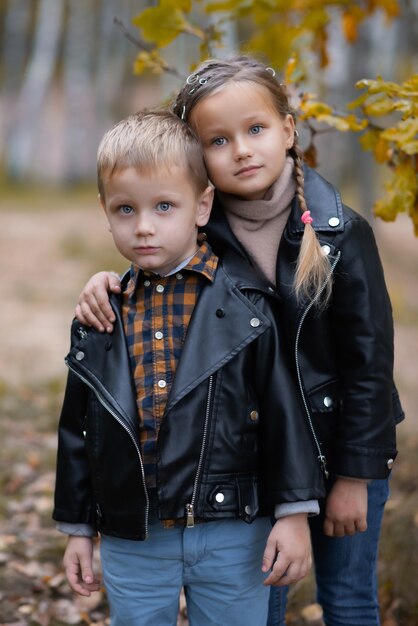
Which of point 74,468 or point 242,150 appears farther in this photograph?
point 74,468

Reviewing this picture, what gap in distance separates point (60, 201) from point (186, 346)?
15.6 metres

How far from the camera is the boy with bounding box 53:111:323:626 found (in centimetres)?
196

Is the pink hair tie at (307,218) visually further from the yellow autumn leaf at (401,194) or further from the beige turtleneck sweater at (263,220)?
the yellow autumn leaf at (401,194)

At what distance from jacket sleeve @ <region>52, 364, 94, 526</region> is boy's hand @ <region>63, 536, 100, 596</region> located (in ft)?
0.23

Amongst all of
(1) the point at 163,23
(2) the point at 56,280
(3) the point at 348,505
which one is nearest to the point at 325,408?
(3) the point at 348,505

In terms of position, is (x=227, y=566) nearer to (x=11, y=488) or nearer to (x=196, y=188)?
(x=196, y=188)

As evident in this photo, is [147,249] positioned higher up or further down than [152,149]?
further down

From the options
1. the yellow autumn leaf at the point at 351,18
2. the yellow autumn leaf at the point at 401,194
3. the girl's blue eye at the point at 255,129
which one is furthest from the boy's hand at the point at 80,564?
the yellow autumn leaf at the point at 351,18

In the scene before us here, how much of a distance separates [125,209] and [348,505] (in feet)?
3.31

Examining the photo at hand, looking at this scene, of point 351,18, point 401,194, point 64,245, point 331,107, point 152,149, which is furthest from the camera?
point 64,245

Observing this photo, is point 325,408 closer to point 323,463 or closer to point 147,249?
point 323,463

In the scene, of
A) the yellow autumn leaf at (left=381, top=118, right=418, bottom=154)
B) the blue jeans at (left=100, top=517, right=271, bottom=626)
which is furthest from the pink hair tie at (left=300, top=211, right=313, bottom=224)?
the blue jeans at (left=100, top=517, right=271, bottom=626)

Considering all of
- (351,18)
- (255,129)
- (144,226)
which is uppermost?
(351,18)

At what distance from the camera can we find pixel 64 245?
11891 mm
